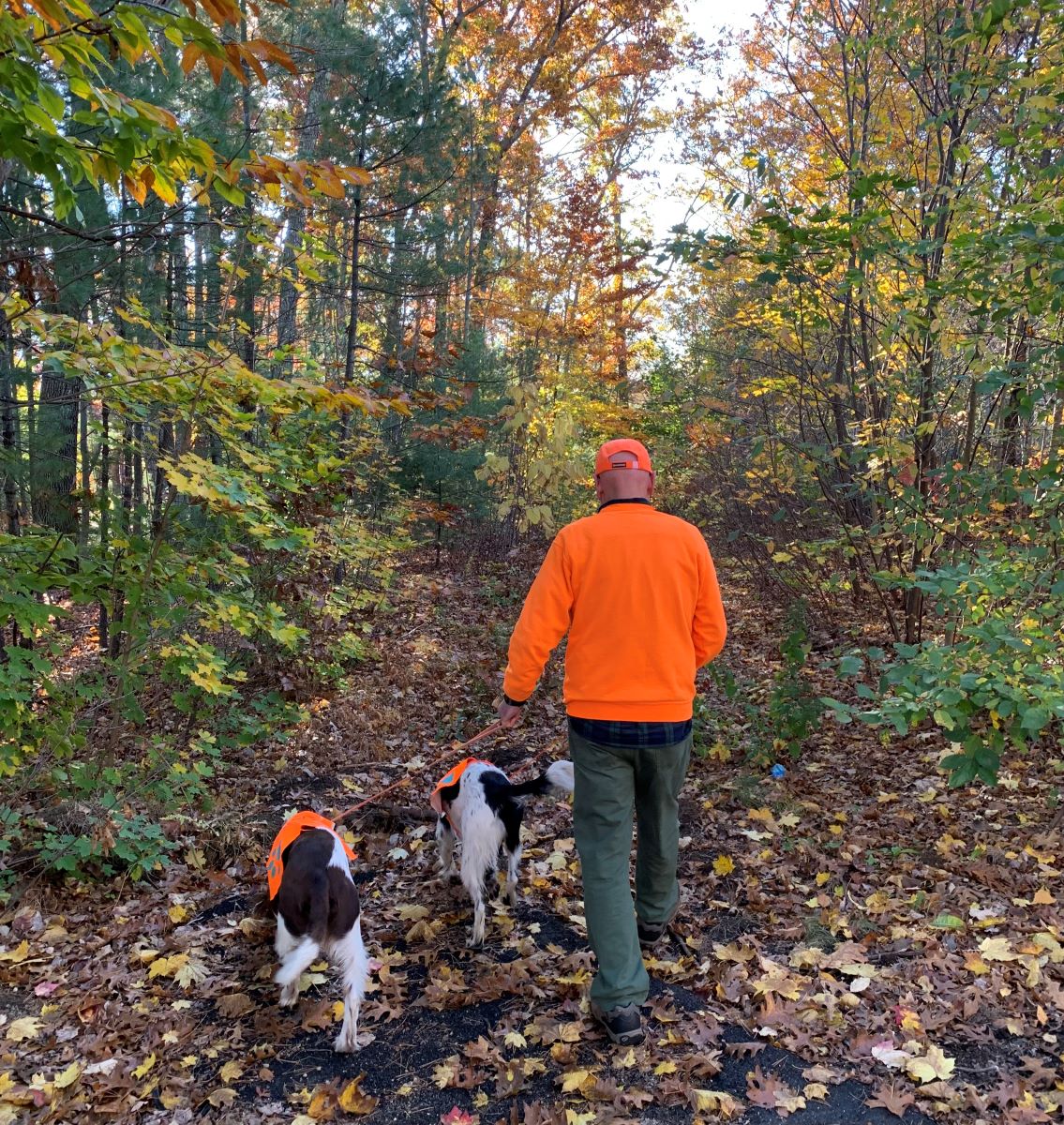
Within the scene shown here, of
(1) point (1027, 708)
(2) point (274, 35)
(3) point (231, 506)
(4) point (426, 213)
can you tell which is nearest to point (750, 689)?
(1) point (1027, 708)

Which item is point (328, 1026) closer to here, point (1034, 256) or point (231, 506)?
point (231, 506)

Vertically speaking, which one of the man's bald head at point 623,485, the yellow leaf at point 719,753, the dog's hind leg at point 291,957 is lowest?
the dog's hind leg at point 291,957

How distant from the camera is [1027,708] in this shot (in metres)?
3.40

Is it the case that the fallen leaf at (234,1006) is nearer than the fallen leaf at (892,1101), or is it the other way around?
the fallen leaf at (892,1101)

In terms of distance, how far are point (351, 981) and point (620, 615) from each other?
1969 millimetres

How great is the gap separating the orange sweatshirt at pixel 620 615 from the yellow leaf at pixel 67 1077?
2.37 m

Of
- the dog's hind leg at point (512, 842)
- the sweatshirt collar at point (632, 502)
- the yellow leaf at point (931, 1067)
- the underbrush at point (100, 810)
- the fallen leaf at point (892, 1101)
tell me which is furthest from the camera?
the underbrush at point (100, 810)

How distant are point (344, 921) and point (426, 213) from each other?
11.7 m

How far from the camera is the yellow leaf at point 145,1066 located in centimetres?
329

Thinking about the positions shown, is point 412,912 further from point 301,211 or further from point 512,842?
point 301,211

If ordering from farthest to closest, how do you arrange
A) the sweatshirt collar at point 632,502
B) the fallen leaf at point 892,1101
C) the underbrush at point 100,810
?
1. the underbrush at point 100,810
2. the sweatshirt collar at point 632,502
3. the fallen leaf at point 892,1101

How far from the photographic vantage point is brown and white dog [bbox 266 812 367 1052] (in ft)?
11.4

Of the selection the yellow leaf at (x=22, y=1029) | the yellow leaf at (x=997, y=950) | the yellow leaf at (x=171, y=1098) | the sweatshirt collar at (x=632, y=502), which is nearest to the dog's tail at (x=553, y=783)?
the sweatshirt collar at (x=632, y=502)

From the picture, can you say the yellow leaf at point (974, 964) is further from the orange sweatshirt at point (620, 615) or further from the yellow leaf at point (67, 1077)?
the yellow leaf at point (67, 1077)
